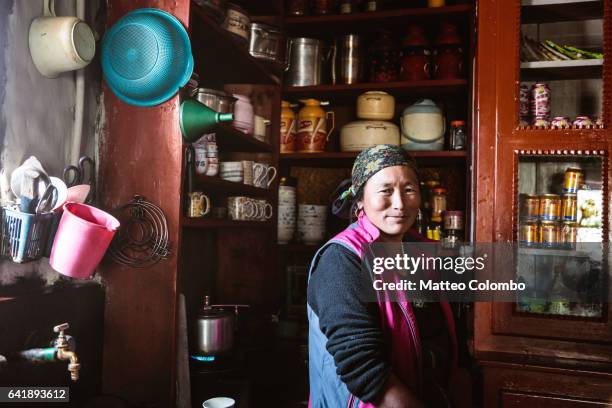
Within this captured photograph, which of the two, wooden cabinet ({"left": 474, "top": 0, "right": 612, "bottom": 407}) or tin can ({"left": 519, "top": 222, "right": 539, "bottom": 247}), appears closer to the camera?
wooden cabinet ({"left": 474, "top": 0, "right": 612, "bottom": 407})

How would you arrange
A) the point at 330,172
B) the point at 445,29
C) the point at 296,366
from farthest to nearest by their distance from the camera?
the point at 330,172
the point at 445,29
the point at 296,366

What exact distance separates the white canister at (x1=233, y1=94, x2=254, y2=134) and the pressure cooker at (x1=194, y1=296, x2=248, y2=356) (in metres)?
0.77

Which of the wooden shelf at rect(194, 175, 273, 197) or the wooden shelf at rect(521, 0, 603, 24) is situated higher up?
the wooden shelf at rect(521, 0, 603, 24)

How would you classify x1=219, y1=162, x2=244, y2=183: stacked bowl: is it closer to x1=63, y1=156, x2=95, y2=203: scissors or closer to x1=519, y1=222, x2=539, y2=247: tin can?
x1=63, y1=156, x2=95, y2=203: scissors

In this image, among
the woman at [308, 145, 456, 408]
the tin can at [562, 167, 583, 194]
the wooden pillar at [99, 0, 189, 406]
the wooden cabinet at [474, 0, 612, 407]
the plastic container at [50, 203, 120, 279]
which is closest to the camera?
the woman at [308, 145, 456, 408]

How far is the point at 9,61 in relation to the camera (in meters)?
1.32

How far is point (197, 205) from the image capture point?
1.66 metres

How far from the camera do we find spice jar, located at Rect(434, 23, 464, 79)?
7.85 feet

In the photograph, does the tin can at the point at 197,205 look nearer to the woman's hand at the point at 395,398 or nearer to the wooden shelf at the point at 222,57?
the wooden shelf at the point at 222,57

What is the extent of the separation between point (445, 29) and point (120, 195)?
5.61ft

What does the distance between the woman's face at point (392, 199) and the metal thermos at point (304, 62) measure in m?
1.34

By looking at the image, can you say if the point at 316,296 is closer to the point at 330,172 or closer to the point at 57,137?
the point at 57,137

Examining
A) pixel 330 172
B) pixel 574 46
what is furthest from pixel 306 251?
pixel 574 46

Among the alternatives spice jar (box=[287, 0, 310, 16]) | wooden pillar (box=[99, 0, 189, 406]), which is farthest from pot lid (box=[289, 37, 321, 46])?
wooden pillar (box=[99, 0, 189, 406])
